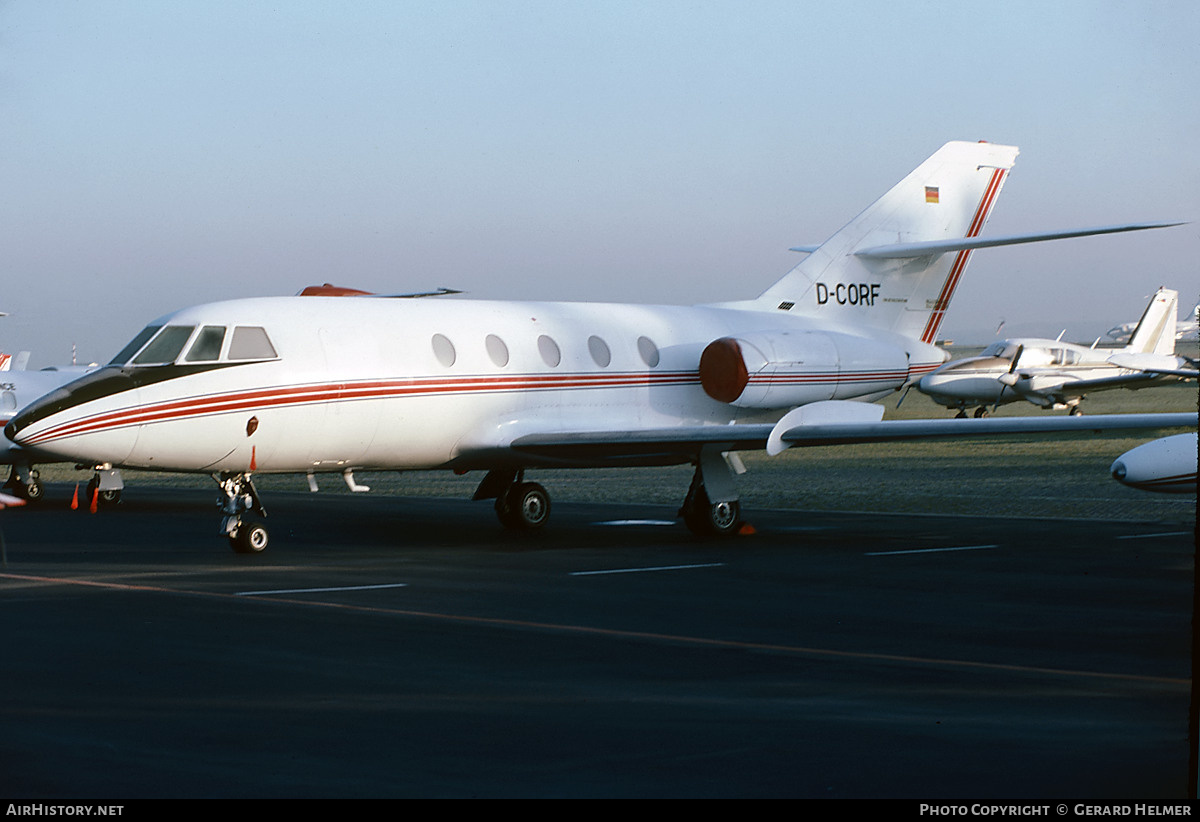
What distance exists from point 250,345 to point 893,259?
9.74m

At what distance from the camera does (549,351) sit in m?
18.5

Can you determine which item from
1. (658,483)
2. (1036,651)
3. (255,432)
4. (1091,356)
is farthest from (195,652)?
(1091,356)

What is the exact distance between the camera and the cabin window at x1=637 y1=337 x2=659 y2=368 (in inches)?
765

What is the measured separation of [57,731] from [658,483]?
21.5 metres

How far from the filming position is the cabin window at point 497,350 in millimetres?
17828

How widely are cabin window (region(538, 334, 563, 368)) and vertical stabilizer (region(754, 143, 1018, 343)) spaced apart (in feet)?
13.7

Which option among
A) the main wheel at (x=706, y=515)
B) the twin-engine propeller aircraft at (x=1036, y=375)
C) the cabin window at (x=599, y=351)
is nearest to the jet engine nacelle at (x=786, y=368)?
the cabin window at (x=599, y=351)

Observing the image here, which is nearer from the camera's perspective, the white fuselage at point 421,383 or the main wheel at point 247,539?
the white fuselage at point 421,383

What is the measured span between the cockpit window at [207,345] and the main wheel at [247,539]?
1806mm

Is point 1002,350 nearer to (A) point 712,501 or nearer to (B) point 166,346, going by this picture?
(A) point 712,501

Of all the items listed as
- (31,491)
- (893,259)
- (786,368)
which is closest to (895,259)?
(893,259)

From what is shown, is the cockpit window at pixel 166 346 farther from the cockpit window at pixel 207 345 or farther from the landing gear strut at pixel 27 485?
the landing gear strut at pixel 27 485

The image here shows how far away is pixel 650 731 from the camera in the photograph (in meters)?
7.13

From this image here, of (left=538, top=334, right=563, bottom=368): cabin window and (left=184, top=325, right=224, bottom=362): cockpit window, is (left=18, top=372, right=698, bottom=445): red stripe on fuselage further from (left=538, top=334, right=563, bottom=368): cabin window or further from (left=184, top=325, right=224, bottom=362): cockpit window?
(left=184, top=325, right=224, bottom=362): cockpit window
